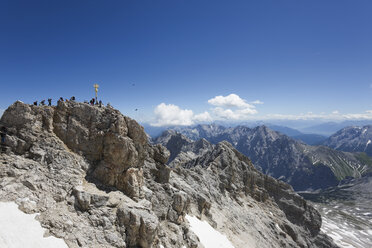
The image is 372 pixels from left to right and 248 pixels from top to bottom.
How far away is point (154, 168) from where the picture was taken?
40094mm

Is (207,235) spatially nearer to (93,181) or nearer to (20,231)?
(93,181)

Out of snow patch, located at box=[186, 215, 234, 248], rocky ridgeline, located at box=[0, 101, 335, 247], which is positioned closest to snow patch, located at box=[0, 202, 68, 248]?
rocky ridgeline, located at box=[0, 101, 335, 247]

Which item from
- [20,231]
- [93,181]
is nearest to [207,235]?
[93,181]

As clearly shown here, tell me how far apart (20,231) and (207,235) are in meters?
31.7

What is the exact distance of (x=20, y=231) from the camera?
20266mm

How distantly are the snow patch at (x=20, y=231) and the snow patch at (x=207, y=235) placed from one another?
84.8 ft

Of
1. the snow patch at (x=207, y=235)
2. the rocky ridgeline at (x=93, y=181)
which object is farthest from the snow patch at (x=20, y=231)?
the snow patch at (x=207, y=235)

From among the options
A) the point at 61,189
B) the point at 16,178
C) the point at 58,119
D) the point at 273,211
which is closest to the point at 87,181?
the point at 61,189

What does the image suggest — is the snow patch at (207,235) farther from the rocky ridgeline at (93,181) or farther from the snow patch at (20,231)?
the snow patch at (20,231)

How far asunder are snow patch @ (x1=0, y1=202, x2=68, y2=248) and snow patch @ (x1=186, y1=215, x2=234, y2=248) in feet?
84.8

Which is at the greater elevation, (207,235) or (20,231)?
(20,231)

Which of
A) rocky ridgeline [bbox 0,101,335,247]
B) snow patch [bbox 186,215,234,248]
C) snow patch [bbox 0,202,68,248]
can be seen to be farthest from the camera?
snow patch [bbox 186,215,234,248]

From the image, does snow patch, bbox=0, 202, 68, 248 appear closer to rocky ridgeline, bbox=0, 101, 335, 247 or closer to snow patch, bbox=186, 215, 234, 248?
rocky ridgeline, bbox=0, 101, 335, 247

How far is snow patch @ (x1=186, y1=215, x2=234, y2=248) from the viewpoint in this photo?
3941cm
